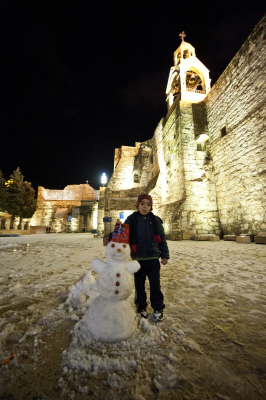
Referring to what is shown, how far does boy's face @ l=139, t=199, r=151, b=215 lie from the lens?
1831 mm

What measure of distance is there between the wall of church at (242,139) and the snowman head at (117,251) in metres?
6.39

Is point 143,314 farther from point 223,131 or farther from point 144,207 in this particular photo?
point 223,131

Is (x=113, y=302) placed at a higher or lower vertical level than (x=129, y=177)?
lower

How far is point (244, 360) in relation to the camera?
989 mm

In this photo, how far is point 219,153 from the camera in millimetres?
7902

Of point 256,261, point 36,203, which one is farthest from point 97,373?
point 36,203

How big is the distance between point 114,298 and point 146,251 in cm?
56

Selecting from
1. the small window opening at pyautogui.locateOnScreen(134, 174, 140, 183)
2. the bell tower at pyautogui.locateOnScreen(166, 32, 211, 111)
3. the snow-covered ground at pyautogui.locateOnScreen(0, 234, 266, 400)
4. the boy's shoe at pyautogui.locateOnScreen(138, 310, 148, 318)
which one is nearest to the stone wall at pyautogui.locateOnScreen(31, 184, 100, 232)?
the small window opening at pyautogui.locateOnScreen(134, 174, 140, 183)

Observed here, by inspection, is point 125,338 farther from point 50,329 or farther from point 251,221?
point 251,221

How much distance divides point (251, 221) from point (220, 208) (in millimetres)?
1674

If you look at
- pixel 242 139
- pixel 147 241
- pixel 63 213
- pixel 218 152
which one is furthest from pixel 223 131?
pixel 63 213

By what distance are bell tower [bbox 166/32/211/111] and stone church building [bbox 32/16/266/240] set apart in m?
0.07

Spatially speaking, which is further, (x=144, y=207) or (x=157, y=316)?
(x=144, y=207)

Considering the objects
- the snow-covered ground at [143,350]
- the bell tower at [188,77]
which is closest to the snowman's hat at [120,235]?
the snow-covered ground at [143,350]
